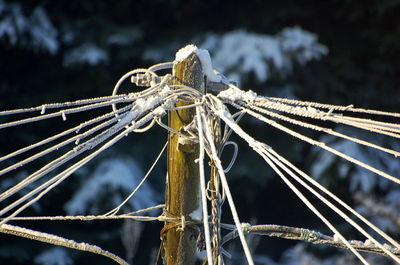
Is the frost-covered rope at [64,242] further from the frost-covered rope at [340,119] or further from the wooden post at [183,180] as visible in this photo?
the frost-covered rope at [340,119]

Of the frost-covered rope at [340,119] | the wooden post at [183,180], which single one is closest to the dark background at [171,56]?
the wooden post at [183,180]

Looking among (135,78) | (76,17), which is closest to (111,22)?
(76,17)

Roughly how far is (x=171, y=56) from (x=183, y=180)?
2.95m

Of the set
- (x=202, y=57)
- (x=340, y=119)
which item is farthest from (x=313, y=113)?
(x=202, y=57)

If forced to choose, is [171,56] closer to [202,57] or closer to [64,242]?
[202,57]

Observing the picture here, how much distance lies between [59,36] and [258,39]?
1360 mm

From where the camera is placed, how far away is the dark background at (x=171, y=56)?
4.11 meters

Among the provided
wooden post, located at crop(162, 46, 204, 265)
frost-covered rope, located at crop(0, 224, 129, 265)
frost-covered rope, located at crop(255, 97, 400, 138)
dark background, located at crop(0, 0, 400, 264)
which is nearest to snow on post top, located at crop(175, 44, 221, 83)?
wooden post, located at crop(162, 46, 204, 265)

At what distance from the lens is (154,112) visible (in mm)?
1139

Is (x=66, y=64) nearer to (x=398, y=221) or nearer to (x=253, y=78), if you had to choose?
(x=253, y=78)

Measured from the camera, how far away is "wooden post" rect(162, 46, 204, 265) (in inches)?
49.4

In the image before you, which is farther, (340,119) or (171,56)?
(171,56)

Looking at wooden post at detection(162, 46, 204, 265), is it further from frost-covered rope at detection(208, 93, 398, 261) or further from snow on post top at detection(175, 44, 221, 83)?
frost-covered rope at detection(208, 93, 398, 261)

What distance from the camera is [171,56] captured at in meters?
4.14
